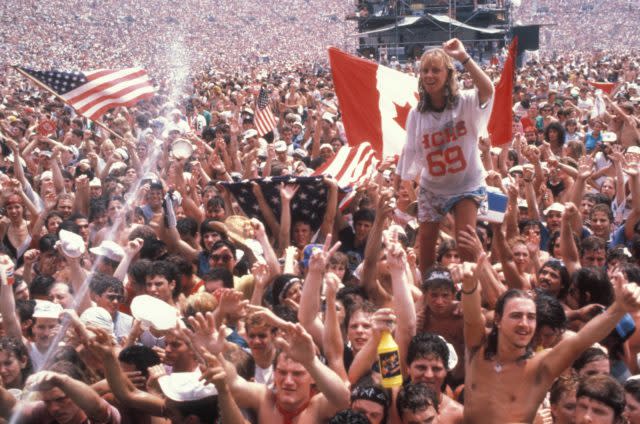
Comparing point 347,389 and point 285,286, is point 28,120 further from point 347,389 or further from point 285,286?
point 347,389

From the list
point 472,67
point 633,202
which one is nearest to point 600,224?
point 633,202

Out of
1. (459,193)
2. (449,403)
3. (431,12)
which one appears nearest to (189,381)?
(449,403)

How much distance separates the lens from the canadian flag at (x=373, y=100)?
8742 mm

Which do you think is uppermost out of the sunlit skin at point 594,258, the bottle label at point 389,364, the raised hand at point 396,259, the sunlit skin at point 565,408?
the raised hand at point 396,259

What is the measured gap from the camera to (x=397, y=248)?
4.59 metres

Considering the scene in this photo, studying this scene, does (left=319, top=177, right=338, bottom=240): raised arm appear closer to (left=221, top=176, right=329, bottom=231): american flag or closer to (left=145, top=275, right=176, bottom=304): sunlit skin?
(left=221, top=176, right=329, bottom=231): american flag

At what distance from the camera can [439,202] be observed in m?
5.77

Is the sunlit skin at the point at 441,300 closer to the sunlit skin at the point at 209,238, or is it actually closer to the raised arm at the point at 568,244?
the raised arm at the point at 568,244

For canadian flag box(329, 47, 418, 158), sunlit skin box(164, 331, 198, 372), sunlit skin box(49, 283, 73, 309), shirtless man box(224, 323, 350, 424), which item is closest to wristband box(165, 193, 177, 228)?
sunlit skin box(49, 283, 73, 309)

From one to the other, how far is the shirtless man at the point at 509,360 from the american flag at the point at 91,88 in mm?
5721

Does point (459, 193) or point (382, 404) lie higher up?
point (459, 193)

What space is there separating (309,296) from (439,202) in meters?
1.47

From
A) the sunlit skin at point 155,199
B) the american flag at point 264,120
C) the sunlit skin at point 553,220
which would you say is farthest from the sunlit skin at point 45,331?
the american flag at point 264,120

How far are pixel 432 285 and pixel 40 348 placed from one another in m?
2.06
